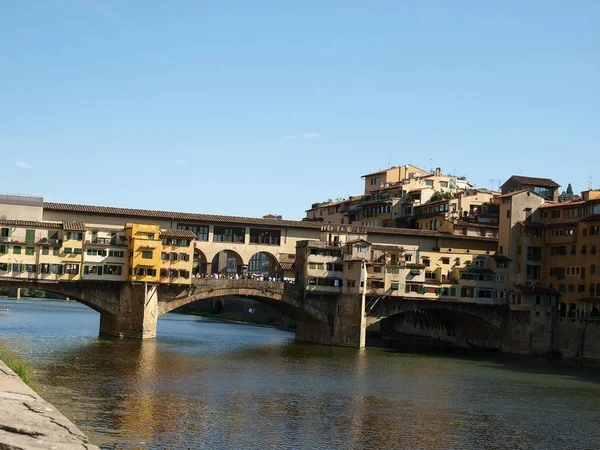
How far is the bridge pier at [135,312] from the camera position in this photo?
73812 millimetres

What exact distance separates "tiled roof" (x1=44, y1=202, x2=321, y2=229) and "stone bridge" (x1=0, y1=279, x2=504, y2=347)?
21.8 ft

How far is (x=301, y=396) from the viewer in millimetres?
46562

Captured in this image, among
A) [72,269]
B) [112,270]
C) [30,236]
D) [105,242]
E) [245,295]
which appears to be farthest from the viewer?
[245,295]

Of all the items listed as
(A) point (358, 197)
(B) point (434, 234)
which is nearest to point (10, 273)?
(B) point (434, 234)

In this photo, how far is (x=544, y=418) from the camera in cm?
4428

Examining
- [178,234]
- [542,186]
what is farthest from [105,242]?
[542,186]

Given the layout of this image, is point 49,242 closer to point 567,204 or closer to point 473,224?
point 473,224

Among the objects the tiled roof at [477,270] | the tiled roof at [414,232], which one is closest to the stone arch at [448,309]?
the tiled roof at [477,270]

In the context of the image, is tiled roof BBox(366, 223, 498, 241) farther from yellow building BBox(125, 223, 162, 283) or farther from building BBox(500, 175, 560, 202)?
yellow building BBox(125, 223, 162, 283)

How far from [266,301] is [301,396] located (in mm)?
37072

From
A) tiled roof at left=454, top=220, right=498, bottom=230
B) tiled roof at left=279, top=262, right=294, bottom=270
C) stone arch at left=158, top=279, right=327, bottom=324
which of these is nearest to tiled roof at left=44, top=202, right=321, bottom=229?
tiled roof at left=279, top=262, right=294, bottom=270

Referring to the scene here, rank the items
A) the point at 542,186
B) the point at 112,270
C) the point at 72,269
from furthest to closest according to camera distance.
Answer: the point at 542,186 < the point at 112,270 < the point at 72,269

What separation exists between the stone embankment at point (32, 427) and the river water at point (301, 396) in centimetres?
885

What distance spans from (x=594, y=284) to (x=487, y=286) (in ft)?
36.4
